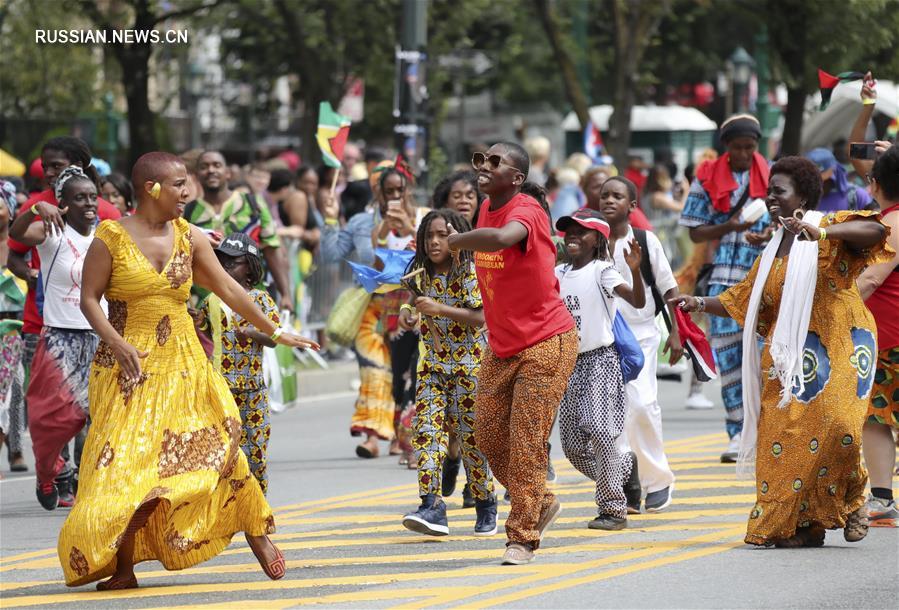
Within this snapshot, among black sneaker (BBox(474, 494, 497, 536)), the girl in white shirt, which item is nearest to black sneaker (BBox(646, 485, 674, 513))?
the girl in white shirt

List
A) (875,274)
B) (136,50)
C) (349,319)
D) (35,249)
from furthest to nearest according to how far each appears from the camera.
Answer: (136,50) < (349,319) < (35,249) < (875,274)

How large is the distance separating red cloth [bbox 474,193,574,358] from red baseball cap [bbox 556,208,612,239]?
103cm

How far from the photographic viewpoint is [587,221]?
9.32 metres

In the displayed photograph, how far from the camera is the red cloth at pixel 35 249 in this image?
1076 centimetres

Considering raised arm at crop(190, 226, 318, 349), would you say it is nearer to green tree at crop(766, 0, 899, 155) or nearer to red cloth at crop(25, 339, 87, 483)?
red cloth at crop(25, 339, 87, 483)

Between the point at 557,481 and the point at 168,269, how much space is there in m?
4.03

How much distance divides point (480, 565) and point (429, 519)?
2.44 feet

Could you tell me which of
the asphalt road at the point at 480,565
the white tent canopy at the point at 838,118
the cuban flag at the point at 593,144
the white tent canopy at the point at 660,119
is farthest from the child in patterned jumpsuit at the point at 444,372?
the white tent canopy at the point at 660,119

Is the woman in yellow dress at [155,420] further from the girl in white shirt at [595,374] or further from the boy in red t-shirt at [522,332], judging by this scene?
the girl in white shirt at [595,374]

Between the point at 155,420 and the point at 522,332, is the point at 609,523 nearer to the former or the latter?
the point at 522,332

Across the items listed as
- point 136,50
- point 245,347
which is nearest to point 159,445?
point 245,347

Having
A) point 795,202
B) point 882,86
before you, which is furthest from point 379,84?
point 795,202

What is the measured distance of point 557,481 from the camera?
11.3 metres

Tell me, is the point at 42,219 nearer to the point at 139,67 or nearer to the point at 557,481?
the point at 557,481
